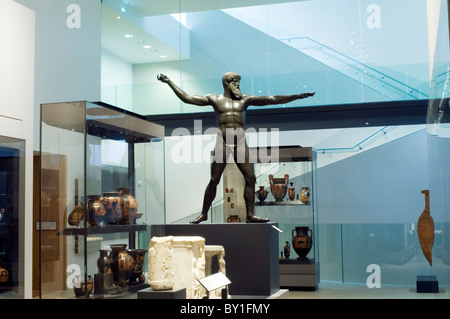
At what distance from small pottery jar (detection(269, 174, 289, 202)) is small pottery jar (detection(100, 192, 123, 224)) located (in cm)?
448

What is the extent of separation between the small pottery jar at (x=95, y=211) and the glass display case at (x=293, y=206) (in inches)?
189

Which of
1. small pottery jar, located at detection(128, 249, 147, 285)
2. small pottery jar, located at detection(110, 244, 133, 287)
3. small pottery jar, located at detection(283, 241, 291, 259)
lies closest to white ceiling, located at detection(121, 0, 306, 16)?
small pottery jar, located at detection(283, 241, 291, 259)

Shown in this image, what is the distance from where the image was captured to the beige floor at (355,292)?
846cm

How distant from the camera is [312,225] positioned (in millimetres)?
9836

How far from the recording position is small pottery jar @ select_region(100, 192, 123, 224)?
5.35 m

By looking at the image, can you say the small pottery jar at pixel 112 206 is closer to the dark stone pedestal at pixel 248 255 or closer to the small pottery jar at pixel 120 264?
the small pottery jar at pixel 120 264

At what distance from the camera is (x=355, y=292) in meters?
9.18

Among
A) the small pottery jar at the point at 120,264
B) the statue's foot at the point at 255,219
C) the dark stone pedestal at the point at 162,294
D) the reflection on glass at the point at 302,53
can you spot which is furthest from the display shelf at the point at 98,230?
the reflection on glass at the point at 302,53

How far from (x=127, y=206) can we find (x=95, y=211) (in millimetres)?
584

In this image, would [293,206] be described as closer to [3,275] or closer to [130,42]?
[3,275]

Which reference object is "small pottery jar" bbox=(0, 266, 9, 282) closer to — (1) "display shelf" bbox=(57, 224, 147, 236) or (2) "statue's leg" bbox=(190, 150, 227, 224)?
(1) "display shelf" bbox=(57, 224, 147, 236)

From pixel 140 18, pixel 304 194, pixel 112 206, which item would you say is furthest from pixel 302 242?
pixel 140 18
